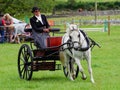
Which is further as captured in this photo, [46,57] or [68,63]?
[46,57]

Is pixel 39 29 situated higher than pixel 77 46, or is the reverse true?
pixel 39 29

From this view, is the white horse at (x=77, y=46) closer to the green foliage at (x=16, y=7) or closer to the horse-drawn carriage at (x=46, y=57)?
the horse-drawn carriage at (x=46, y=57)

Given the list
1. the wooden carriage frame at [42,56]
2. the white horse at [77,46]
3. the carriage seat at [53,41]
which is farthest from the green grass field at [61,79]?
the carriage seat at [53,41]

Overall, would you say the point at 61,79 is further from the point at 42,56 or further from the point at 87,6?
the point at 87,6

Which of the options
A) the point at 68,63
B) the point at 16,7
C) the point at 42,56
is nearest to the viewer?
the point at 68,63

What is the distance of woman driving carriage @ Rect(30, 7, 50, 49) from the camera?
13.7 meters

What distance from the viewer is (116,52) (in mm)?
22047

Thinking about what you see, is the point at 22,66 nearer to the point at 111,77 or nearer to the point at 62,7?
the point at 111,77

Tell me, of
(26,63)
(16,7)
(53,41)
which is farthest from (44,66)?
(16,7)

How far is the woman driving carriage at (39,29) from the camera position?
1368cm

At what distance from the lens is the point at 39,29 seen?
13.8m

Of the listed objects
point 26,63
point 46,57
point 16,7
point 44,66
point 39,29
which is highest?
point 39,29

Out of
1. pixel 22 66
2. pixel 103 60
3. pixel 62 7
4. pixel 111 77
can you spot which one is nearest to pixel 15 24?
pixel 103 60

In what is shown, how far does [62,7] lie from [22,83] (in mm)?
82076
